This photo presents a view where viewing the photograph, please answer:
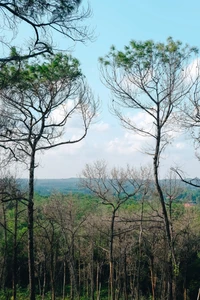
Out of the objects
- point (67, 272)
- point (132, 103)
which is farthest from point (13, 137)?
point (67, 272)

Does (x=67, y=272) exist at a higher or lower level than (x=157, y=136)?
lower

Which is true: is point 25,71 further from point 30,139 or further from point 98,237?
point 98,237

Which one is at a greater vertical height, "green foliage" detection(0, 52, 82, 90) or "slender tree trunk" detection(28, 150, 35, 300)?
"green foliage" detection(0, 52, 82, 90)

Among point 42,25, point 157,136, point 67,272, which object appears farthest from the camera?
point 67,272

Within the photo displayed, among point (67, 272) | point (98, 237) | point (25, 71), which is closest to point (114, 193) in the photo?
point (25, 71)

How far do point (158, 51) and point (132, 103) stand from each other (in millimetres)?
1357

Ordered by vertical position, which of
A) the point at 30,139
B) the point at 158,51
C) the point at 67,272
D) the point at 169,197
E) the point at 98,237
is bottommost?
the point at 67,272

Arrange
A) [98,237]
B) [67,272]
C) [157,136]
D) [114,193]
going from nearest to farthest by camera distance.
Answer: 1. [157,136]
2. [114,193]
3. [98,237]
4. [67,272]

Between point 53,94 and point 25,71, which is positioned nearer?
point 25,71

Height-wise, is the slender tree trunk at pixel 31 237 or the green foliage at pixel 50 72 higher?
the green foliage at pixel 50 72

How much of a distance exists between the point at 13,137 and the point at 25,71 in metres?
1.55

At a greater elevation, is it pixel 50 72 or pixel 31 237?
pixel 50 72

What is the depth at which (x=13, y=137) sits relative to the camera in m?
9.09

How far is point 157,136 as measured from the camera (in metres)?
9.30
